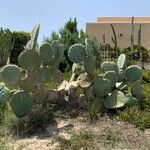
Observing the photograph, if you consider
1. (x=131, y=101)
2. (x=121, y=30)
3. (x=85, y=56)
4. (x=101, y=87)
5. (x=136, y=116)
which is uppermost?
(x=85, y=56)

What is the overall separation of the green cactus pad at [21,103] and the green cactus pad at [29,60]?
1.44ft

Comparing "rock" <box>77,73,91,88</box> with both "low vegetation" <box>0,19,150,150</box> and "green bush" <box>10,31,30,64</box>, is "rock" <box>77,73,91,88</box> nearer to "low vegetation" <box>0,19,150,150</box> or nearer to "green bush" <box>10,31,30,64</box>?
"low vegetation" <box>0,19,150,150</box>

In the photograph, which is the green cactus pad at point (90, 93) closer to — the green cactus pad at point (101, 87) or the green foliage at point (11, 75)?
the green cactus pad at point (101, 87)

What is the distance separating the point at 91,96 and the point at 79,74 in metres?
0.76

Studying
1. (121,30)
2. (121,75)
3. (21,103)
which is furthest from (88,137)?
(121,30)

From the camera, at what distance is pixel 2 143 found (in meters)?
8.47

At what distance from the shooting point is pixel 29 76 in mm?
9555

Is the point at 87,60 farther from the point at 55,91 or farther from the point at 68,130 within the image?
the point at 68,130

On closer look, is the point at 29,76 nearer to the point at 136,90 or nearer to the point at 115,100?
the point at 115,100

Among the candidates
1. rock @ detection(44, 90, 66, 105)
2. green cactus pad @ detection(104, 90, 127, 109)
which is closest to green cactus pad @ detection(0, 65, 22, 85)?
rock @ detection(44, 90, 66, 105)

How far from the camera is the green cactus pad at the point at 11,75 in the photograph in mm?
9312

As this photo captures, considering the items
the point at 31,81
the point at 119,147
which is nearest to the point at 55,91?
the point at 31,81

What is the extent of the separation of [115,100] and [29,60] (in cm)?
150

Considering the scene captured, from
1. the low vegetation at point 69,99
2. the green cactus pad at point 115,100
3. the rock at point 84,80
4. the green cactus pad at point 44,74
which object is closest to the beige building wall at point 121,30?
the low vegetation at point 69,99
